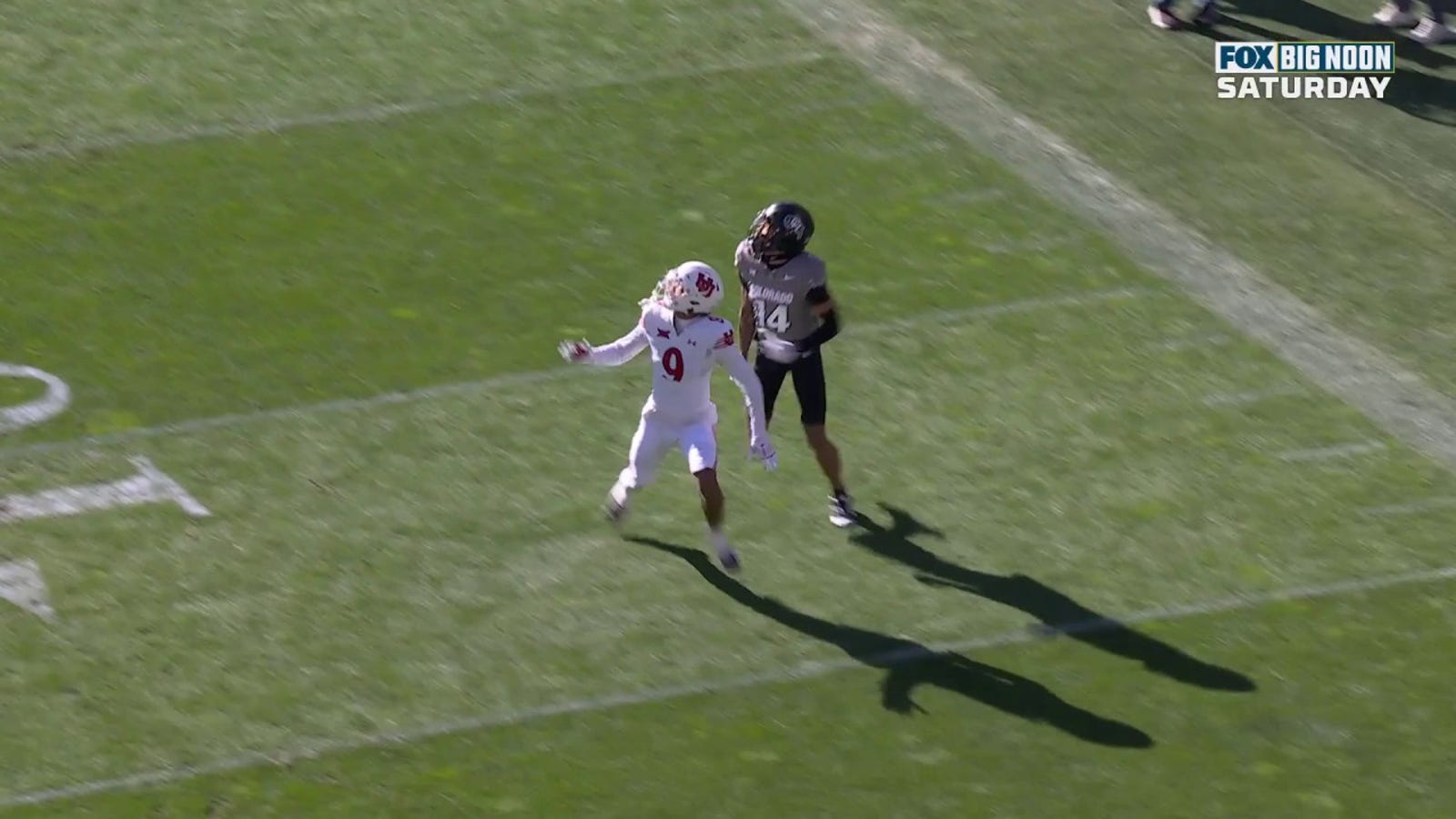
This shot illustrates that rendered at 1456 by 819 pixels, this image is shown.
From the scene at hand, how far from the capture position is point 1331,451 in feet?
45.0

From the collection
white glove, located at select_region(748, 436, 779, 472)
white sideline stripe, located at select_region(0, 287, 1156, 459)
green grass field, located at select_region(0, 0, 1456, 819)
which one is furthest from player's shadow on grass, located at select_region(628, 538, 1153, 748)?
white sideline stripe, located at select_region(0, 287, 1156, 459)

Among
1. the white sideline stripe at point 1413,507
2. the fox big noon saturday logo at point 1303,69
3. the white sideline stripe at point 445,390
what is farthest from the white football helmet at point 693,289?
the fox big noon saturday logo at point 1303,69

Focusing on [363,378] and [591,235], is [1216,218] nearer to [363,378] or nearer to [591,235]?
[591,235]

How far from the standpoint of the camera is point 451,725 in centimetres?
1112

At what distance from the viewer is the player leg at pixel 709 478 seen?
12125 mm

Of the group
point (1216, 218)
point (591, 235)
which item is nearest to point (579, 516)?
point (591, 235)

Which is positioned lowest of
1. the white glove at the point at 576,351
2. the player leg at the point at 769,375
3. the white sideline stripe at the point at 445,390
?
the white sideline stripe at the point at 445,390

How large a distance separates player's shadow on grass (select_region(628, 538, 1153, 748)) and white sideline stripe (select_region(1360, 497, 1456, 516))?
9.21 feet

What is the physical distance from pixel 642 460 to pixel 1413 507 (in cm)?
465

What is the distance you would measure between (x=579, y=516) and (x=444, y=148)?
205 inches

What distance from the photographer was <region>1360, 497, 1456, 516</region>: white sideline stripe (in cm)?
1312

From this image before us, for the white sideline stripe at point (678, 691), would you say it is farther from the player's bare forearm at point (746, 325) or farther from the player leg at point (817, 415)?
the player's bare forearm at point (746, 325)

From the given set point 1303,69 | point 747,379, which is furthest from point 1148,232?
point 747,379

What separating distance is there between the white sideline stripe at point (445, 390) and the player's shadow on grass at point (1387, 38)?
471 cm
